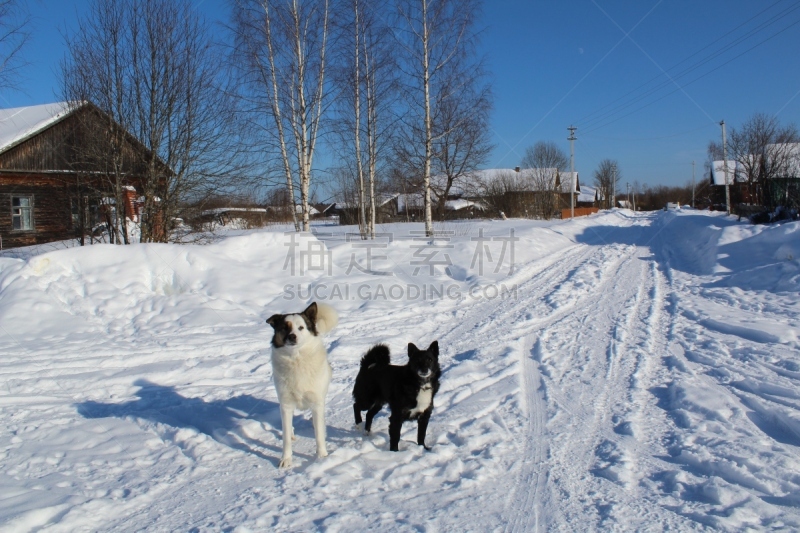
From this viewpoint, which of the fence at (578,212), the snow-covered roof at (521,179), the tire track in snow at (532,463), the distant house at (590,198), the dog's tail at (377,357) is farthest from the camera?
the distant house at (590,198)

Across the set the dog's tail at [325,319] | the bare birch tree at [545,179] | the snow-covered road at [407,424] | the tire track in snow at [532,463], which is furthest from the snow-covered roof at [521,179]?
the dog's tail at [325,319]

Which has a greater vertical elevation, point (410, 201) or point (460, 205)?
point (410, 201)

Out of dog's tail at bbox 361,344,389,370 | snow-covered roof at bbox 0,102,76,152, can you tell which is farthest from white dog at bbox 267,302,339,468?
snow-covered roof at bbox 0,102,76,152

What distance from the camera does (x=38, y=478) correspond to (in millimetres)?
3832

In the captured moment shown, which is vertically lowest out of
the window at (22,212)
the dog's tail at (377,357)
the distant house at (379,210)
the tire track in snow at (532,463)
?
the tire track in snow at (532,463)

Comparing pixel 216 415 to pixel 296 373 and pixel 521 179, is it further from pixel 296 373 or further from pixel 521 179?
pixel 521 179

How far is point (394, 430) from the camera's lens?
4.34m

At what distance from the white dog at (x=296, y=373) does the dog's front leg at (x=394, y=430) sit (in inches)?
22.0

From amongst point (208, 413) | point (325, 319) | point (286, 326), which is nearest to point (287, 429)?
point (286, 326)

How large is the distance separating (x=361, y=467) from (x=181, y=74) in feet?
42.9

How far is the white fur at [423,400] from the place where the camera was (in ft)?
14.1

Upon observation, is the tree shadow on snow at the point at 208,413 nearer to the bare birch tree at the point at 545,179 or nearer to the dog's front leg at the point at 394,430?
the dog's front leg at the point at 394,430

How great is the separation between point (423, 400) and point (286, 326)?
1.30m

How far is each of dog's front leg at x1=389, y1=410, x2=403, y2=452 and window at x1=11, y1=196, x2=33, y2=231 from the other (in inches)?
972
